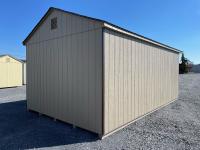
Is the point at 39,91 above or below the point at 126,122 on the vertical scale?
above

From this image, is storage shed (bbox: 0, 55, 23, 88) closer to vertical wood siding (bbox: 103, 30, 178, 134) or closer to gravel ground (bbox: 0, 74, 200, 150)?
gravel ground (bbox: 0, 74, 200, 150)

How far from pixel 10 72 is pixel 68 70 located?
10.9 metres

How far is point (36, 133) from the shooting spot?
419 cm

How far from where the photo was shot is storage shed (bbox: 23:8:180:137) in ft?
12.9

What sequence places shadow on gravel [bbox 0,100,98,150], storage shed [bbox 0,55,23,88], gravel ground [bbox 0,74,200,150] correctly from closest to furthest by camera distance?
gravel ground [bbox 0,74,200,150] → shadow on gravel [bbox 0,100,98,150] → storage shed [bbox 0,55,23,88]

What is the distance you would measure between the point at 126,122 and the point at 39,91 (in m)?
2.93

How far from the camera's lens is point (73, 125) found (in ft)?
14.9

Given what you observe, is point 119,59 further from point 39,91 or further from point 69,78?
point 39,91

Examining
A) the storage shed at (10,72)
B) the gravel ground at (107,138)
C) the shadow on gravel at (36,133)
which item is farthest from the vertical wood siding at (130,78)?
the storage shed at (10,72)

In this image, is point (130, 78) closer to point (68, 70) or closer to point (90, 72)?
point (90, 72)

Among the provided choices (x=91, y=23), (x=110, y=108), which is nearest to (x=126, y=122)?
(x=110, y=108)

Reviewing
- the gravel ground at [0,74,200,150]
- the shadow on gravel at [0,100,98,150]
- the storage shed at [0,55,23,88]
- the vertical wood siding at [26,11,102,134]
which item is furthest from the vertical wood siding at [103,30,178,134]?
the storage shed at [0,55,23,88]

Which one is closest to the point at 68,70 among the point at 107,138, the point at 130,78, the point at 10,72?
the point at 130,78

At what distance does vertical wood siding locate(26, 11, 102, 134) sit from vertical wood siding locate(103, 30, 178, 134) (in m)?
0.25
